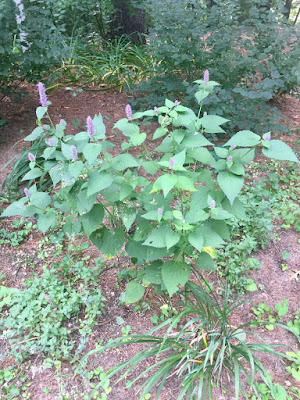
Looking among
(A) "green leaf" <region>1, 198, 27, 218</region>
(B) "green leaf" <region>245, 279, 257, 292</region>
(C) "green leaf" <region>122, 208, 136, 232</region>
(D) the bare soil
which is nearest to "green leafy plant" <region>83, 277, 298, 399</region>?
(D) the bare soil

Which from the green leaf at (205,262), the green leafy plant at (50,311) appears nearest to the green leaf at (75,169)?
the green leaf at (205,262)

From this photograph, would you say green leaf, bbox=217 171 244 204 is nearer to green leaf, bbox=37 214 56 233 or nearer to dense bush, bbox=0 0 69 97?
green leaf, bbox=37 214 56 233

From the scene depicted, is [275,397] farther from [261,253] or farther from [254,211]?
[254,211]

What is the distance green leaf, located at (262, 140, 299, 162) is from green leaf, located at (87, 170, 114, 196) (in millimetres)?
573

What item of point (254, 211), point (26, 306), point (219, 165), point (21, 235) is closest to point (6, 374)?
point (26, 306)

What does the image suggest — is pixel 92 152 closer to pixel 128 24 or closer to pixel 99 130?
pixel 99 130

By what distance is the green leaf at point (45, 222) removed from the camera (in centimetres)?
142

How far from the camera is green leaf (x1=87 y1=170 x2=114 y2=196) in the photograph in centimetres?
120

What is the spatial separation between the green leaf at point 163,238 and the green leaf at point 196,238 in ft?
0.17

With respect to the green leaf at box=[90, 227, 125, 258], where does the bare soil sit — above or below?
below

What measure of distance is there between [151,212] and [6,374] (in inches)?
48.0

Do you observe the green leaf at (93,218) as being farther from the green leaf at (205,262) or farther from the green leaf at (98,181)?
the green leaf at (205,262)

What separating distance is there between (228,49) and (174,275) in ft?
8.79

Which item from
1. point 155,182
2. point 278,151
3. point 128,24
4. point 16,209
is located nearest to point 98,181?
point 155,182
